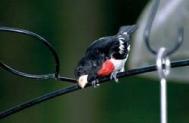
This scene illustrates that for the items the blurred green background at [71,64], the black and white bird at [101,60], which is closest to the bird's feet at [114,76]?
the black and white bird at [101,60]

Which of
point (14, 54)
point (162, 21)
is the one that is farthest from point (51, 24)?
point (162, 21)

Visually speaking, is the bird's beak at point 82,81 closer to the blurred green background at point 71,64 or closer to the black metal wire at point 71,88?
the black metal wire at point 71,88

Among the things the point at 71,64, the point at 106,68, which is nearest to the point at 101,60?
the point at 106,68

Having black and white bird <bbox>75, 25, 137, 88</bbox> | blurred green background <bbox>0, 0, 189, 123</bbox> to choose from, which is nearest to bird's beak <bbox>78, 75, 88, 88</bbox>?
black and white bird <bbox>75, 25, 137, 88</bbox>

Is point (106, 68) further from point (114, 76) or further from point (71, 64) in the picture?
point (71, 64)

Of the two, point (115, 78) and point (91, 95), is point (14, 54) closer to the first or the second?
point (91, 95)
